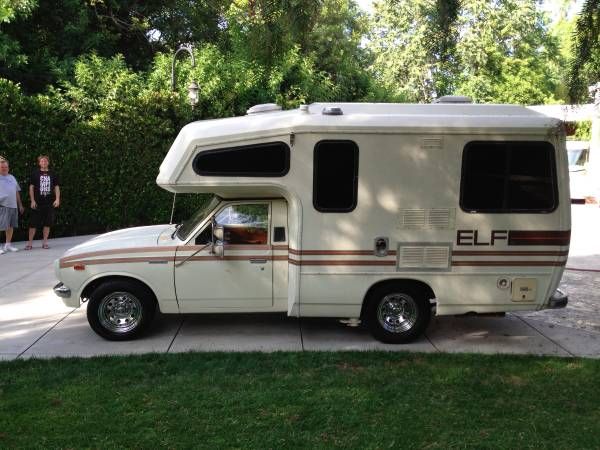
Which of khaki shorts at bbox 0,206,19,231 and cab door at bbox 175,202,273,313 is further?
khaki shorts at bbox 0,206,19,231

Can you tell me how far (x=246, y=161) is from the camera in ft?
20.2

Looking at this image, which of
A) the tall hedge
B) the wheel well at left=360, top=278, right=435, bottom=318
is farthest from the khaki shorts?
the wheel well at left=360, top=278, right=435, bottom=318

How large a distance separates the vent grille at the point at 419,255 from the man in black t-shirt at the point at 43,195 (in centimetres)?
793

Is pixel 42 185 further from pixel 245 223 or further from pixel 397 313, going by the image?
pixel 397 313

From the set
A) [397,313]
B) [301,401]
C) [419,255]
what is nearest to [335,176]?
[419,255]

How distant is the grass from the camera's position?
14.1ft

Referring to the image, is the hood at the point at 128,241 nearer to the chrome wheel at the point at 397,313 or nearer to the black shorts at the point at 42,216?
the chrome wheel at the point at 397,313

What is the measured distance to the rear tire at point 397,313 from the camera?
21.2ft

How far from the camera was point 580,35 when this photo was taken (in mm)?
5547

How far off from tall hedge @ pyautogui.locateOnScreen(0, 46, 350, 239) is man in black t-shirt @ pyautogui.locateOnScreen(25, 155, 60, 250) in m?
1.14

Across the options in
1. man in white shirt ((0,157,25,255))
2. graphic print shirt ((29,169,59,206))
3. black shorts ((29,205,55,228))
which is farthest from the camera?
black shorts ((29,205,55,228))

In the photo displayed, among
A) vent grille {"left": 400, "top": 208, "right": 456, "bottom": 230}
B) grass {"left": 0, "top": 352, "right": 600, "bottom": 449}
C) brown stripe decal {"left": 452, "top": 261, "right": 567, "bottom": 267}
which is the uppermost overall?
vent grille {"left": 400, "top": 208, "right": 456, "bottom": 230}

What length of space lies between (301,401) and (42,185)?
868cm

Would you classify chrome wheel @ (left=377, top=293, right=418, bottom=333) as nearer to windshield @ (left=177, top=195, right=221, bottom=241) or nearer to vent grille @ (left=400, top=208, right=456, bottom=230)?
vent grille @ (left=400, top=208, right=456, bottom=230)
